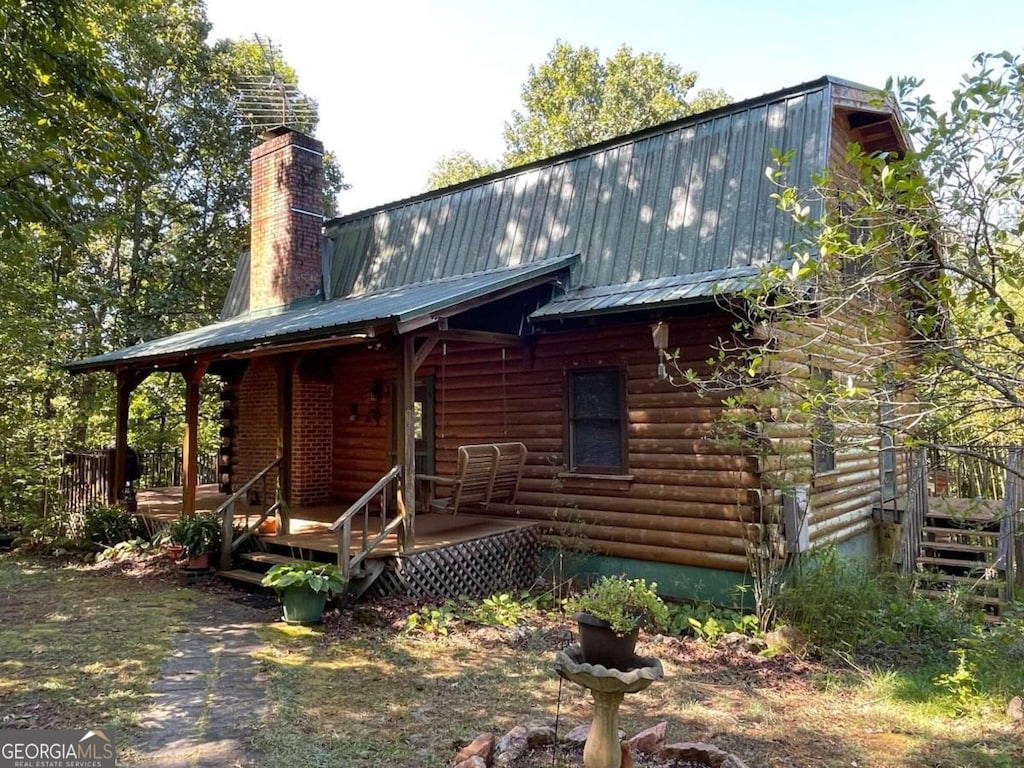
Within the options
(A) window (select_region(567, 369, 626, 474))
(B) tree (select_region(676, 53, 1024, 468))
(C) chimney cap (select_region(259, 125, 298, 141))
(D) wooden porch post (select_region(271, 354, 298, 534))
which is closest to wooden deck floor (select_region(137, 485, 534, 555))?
(D) wooden porch post (select_region(271, 354, 298, 534))

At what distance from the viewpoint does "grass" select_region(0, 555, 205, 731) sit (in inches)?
182

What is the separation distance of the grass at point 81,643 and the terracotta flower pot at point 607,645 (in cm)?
316

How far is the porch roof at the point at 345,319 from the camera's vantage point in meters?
6.82

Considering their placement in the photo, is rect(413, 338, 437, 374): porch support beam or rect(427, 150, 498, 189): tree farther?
rect(427, 150, 498, 189): tree

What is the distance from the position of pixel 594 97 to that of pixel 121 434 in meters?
27.8

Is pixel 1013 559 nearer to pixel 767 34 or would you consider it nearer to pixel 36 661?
pixel 767 34

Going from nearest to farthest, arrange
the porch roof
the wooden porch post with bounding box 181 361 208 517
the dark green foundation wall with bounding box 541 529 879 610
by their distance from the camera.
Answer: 1. the porch roof
2. the dark green foundation wall with bounding box 541 529 879 610
3. the wooden porch post with bounding box 181 361 208 517

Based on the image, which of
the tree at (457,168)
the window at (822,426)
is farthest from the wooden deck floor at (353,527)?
the tree at (457,168)

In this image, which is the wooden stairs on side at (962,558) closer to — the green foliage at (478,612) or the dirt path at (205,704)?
the green foliage at (478,612)

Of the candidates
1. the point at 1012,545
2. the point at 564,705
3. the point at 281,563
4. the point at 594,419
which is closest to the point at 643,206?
the point at 594,419

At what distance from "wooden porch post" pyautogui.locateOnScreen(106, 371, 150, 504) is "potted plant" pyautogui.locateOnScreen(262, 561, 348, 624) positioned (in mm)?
6179

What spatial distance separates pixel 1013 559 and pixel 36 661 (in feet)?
34.4

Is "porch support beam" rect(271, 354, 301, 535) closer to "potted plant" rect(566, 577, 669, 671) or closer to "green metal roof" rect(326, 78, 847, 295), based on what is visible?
"green metal roof" rect(326, 78, 847, 295)

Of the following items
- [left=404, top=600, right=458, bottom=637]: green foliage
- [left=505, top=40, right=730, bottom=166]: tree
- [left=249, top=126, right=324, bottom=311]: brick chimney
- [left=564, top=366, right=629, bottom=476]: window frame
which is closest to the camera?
[left=404, top=600, right=458, bottom=637]: green foliage
